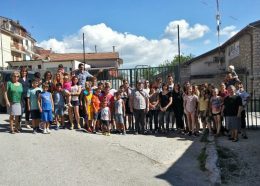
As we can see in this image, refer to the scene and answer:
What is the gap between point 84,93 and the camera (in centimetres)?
1123

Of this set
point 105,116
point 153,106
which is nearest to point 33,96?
point 105,116

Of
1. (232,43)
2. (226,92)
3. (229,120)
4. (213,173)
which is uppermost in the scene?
(232,43)

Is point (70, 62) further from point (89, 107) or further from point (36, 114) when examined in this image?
point (36, 114)

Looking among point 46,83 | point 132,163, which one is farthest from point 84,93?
point 132,163

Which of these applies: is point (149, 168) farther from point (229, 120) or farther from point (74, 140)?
point (229, 120)

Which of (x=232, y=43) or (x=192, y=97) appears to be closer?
(x=192, y=97)

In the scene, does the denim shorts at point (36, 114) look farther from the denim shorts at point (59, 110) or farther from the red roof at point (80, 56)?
the red roof at point (80, 56)

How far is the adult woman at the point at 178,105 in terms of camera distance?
11586 mm

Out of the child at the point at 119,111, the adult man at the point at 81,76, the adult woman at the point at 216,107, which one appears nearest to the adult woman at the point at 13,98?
the adult man at the point at 81,76

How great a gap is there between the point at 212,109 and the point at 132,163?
4501 millimetres

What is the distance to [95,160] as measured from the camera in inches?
300

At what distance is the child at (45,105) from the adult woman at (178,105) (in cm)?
386

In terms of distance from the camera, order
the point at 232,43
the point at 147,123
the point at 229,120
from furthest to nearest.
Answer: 1. the point at 232,43
2. the point at 147,123
3. the point at 229,120

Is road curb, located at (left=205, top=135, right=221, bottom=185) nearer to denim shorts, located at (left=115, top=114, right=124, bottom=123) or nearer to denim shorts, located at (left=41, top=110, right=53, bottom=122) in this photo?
denim shorts, located at (left=115, top=114, right=124, bottom=123)
